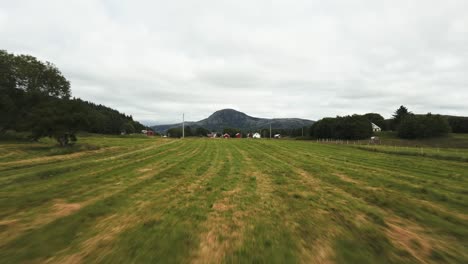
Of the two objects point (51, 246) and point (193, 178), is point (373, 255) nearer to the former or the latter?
point (51, 246)

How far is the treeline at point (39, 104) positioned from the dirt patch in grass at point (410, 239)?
113 feet

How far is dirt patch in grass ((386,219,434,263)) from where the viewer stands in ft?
15.2

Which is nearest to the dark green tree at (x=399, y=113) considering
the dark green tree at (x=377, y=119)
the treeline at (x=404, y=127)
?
the treeline at (x=404, y=127)

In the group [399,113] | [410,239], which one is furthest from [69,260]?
[399,113]

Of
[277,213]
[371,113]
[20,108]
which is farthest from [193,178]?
[371,113]

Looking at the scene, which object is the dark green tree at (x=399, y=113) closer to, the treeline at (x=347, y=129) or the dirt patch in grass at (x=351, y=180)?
the treeline at (x=347, y=129)

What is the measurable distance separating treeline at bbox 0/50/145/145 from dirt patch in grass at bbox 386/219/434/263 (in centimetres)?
3457

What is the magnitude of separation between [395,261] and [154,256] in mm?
4439

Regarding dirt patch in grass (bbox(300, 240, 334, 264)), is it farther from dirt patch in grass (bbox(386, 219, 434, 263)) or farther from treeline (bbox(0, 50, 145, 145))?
treeline (bbox(0, 50, 145, 145))


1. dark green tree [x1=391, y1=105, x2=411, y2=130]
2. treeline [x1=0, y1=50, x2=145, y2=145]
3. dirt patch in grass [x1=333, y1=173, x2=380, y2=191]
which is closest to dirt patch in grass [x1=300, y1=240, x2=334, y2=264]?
dirt patch in grass [x1=333, y1=173, x2=380, y2=191]

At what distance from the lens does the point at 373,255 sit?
175 inches

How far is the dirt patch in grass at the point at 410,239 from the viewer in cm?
462

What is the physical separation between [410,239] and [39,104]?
4800 centimetres

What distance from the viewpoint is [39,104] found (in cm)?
3694
